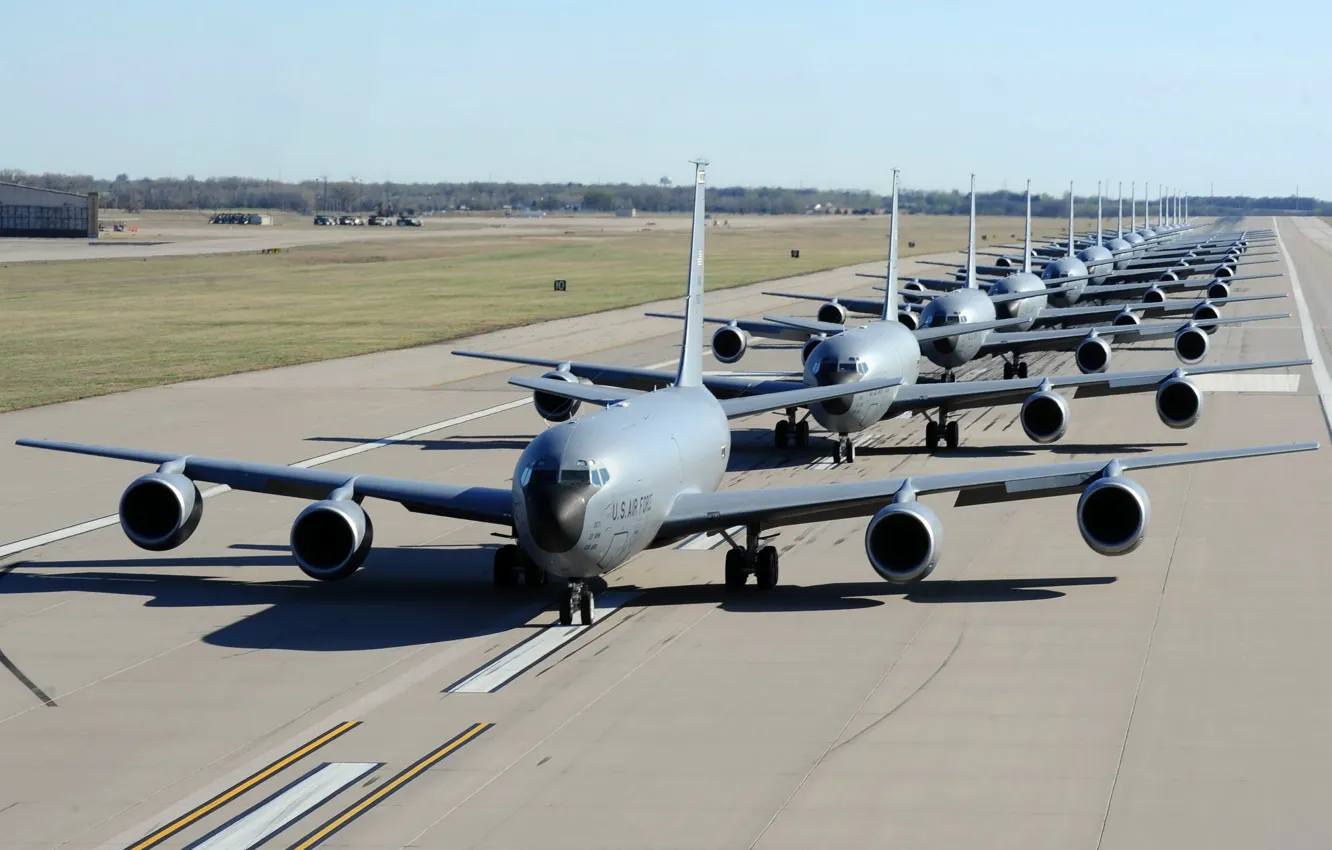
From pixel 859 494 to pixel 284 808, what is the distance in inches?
449

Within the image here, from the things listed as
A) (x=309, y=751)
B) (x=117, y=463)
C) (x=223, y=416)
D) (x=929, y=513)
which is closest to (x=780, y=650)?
(x=929, y=513)

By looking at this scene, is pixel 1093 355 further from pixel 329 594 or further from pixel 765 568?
pixel 329 594

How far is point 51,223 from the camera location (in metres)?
192

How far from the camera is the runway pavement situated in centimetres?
1711

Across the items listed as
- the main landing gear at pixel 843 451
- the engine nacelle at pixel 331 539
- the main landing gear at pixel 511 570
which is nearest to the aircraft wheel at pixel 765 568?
the main landing gear at pixel 511 570

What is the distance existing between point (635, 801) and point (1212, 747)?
7002 millimetres

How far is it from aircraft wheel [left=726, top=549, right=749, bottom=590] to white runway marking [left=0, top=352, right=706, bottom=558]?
1192 cm

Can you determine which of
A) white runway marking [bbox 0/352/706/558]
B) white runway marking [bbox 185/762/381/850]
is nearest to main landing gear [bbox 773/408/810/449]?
white runway marking [bbox 0/352/706/558]

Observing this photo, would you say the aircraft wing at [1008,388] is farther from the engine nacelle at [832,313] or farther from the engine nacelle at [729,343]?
the engine nacelle at [832,313]

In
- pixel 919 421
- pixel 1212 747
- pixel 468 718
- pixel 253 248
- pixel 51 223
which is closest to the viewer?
pixel 1212 747

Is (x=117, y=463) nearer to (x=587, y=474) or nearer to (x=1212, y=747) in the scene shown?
(x=587, y=474)

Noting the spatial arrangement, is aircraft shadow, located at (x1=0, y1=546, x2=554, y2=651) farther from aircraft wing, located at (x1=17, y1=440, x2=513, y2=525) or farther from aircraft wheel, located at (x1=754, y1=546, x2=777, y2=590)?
aircraft wheel, located at (x1=754, y1=546, x2=777, y2=590)

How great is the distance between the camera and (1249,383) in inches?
2301

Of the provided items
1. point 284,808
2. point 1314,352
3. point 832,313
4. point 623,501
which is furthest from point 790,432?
point 1314,352
